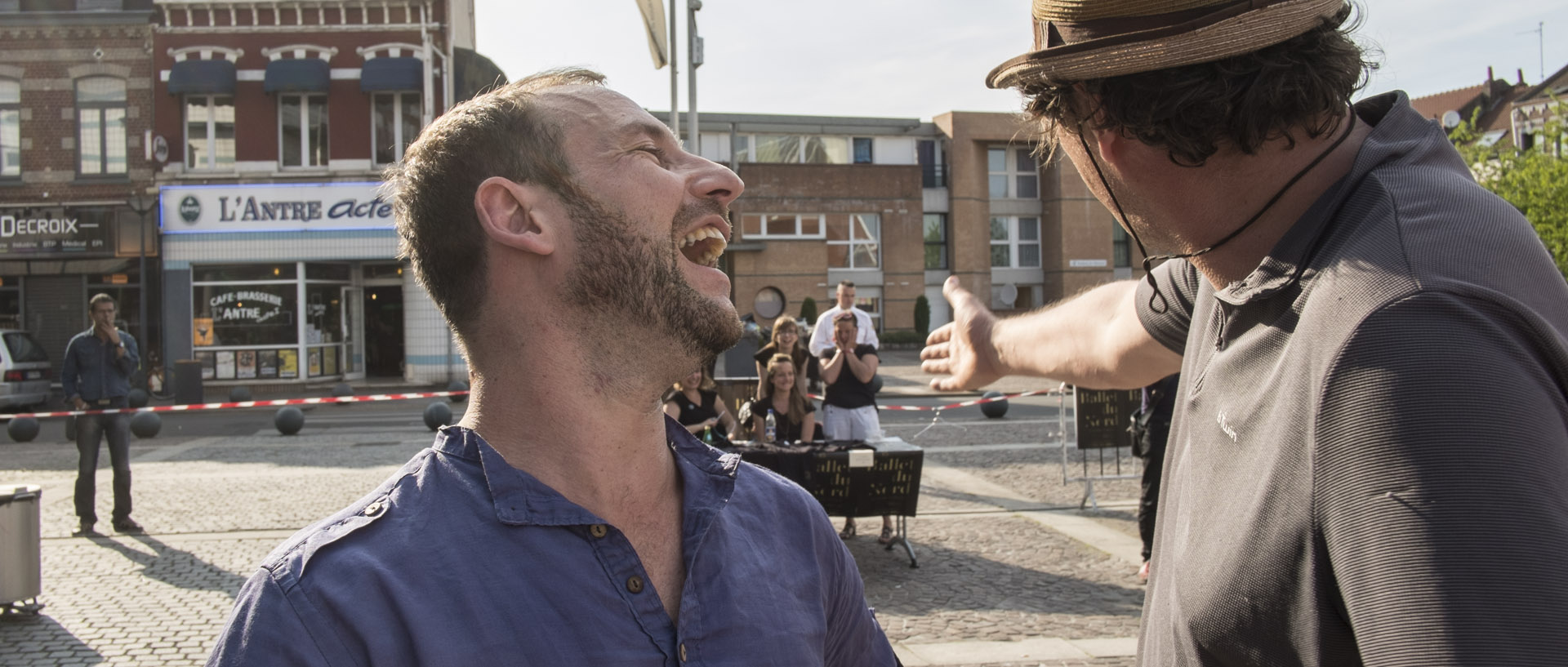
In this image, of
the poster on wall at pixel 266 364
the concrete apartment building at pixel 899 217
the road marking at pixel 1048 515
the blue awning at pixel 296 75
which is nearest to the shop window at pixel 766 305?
the concrete apartment building at pixel 899 217

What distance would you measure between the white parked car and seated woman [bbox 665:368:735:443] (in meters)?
16.8

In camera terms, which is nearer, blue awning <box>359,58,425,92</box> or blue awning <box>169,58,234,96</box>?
blue awning <box>169,58,234,96</box>

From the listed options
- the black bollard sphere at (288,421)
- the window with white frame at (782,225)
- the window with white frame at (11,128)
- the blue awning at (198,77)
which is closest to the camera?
the black bollard sphere at (288,421)

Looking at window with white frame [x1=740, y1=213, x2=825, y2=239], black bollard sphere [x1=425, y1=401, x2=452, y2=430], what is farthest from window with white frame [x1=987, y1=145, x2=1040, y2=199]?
black bollard sphere [x1=425, y1=401, x2=452, y2=430]

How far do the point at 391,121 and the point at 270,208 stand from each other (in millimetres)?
3327

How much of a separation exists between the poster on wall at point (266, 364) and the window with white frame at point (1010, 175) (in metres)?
29.4

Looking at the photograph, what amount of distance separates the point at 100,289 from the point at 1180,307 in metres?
27.6

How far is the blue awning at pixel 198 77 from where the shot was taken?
74.9 feet

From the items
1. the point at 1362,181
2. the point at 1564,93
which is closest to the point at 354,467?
the point at 1362,181

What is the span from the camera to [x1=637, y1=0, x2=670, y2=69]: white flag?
1198cm

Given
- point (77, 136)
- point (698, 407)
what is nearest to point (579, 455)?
point (698, 407)

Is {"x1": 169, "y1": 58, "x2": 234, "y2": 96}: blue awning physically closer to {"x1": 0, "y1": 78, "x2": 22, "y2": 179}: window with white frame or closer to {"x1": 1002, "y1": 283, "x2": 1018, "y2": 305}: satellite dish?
{"x1": 0, "y1": 78, "x2": 22, "y2": 179}: window with white frame

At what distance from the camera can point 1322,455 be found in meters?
1.25

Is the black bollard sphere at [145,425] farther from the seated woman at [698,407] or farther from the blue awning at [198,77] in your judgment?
the seated woman at [698,407]
